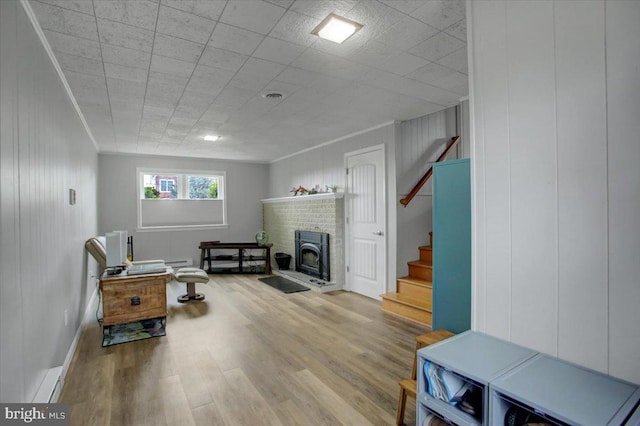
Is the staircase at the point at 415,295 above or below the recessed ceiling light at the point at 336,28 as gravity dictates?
below

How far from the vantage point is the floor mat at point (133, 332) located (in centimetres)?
320

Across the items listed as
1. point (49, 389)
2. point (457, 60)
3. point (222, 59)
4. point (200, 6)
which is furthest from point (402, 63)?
point (49, 389)

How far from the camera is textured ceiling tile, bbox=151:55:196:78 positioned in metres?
2.44

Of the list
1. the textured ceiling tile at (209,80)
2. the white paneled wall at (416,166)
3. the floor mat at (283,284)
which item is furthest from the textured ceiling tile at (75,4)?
the floor mat at (283,284)

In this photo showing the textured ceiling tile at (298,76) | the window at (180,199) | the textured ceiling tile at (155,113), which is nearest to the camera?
the textured ceiling tile at (298,76)

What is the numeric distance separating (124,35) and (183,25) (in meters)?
0.45

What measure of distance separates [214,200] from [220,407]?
5701 millimetres

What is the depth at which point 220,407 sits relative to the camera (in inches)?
82.5

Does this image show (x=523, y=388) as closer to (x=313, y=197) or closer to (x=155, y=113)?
(x=155, y=113)

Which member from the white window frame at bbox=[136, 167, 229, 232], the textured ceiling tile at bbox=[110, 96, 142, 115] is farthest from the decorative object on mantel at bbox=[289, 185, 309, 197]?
the textured ceiling tile at bbox=[110, 96, 142, 115]

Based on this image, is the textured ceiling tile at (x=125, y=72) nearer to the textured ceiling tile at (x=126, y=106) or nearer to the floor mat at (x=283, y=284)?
the textured ceiling tile at (x=126, y=106)

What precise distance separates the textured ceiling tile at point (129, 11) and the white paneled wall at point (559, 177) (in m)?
1.80

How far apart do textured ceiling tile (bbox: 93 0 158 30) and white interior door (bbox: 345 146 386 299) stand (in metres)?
3.14

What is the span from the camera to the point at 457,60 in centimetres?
251
